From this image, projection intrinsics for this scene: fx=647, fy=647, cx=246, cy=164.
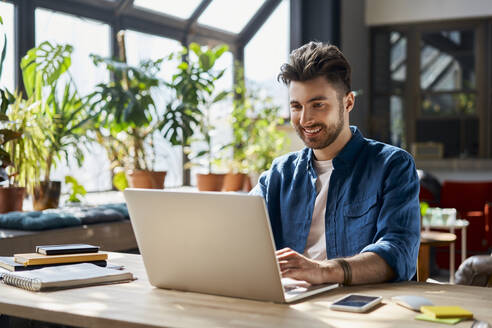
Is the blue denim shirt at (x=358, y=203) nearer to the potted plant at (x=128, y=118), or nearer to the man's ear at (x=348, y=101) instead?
the man's ear at (x=348, y=101)

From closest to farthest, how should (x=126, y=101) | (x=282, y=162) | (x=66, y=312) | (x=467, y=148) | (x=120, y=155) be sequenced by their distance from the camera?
(x=66, y=312) < (x=282, y=162) < (x=126, y=101) < (x=120, y=155) < (x=467, y=148)

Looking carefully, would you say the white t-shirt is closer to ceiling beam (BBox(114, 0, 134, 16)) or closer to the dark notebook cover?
the dark notebook cover

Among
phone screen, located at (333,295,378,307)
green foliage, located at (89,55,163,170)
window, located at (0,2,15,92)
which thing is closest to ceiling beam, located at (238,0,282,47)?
green foliage, located at (89,55,163,170)

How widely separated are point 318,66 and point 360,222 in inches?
19.7

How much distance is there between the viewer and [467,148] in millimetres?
8164

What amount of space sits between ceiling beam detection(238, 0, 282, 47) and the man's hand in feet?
18.0

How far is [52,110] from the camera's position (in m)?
4.02

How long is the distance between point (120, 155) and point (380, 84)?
4.81 m

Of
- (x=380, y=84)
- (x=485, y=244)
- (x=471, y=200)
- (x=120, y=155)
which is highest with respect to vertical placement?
(x=380, y=84)

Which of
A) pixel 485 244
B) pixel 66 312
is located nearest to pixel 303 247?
pixel 66 312

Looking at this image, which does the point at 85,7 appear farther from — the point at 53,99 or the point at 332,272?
the point at 332,272

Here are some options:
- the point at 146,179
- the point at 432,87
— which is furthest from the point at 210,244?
the point at 432,87

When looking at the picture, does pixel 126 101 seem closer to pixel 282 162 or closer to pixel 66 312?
pixel 282 162

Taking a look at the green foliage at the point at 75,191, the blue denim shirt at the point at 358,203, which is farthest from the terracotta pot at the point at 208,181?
the blue denim shirt at the point at 358,203
